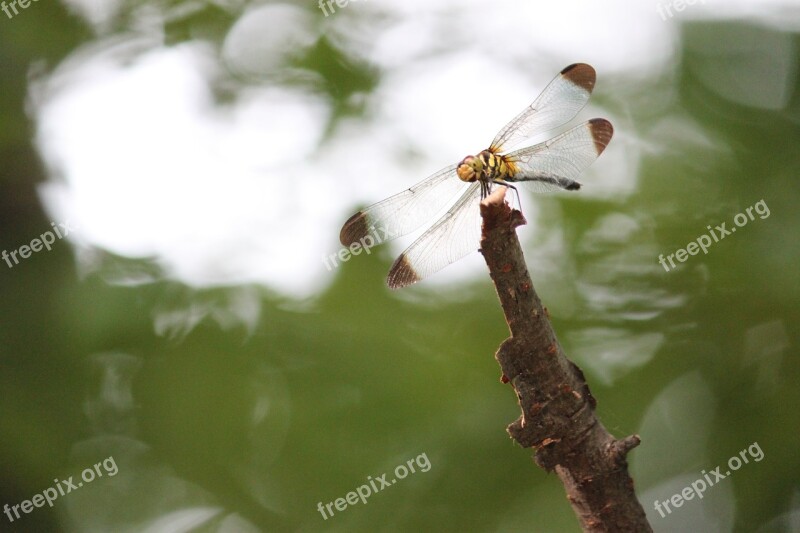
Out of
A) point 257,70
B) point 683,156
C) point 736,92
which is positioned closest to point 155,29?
point 257,70

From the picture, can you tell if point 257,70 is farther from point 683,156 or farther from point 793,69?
point 793,69

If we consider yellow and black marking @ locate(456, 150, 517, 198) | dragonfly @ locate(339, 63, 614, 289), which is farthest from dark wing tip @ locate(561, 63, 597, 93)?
yellow and black marking @ locate(456, 150, 517, 198)

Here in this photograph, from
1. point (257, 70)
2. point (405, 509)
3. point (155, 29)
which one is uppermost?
point (155, 29)

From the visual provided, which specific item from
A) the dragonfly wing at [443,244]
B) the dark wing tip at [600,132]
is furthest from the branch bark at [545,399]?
the dark wing tip at [600,132]

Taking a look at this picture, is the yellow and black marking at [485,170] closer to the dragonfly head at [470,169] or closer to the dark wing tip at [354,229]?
the dragonfly head at [470,169]

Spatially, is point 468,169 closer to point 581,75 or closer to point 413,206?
point 413,206

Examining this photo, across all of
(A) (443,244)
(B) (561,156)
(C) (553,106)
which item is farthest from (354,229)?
(C) (553,106)

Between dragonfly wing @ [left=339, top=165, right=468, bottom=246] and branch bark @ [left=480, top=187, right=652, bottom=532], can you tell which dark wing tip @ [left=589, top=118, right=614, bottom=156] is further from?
branch bark @ [left=480, top=187, right=652, bottom=532]
